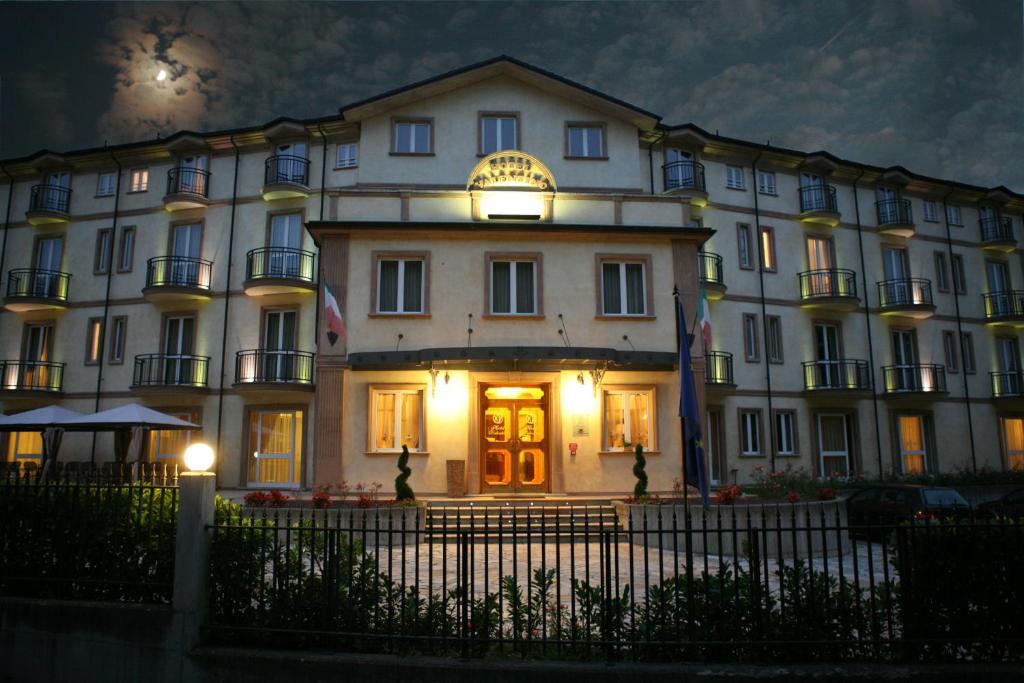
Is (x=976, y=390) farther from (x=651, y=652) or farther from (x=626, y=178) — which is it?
(x=651, y=652)

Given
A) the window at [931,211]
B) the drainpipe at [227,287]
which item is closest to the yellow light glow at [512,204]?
the drainpipe at [227,287]

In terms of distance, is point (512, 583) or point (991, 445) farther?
point (991, 445)

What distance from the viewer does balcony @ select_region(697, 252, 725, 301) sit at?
84.1 feet

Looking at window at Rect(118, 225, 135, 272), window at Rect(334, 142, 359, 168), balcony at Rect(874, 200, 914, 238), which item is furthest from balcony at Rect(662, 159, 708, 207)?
window at Rect(118, 225, 135, 272)

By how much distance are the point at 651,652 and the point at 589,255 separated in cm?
1485

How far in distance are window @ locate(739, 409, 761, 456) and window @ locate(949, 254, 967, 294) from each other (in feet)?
40.6

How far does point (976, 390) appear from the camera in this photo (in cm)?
3012

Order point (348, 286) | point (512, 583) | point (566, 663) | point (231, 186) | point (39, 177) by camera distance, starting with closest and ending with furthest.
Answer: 1. point (566, 663)
2. point (512, 583)
3. point (348, 286)
4. point (231, 186)
5. point (39, 177)

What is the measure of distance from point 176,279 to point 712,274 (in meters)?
19.7

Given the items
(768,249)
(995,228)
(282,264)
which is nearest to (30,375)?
(282,264)

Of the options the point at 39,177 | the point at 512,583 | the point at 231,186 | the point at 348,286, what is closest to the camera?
the point at 512,583

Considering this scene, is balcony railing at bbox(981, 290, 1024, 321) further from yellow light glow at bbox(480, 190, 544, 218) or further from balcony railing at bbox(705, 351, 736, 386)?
yellow light glow at bbox(480, 190, 544, 218)

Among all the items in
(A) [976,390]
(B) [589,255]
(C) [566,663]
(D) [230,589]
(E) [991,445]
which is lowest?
(C) [566,663]

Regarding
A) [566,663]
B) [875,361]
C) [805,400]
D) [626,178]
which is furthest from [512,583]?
[875,361]
